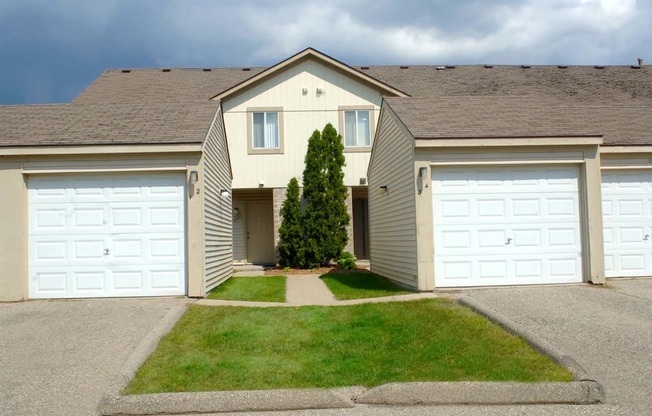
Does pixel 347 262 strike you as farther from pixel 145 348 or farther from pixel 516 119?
pixel 145 348

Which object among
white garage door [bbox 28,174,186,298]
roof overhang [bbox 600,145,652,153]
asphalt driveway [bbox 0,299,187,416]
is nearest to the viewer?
asphalt driveway [bbox 0,299,187,416]

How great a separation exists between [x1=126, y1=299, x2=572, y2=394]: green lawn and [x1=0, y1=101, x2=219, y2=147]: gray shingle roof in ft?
12.6

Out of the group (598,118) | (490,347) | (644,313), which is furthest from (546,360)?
(598,118)

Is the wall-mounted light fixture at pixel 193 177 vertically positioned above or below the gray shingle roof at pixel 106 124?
below

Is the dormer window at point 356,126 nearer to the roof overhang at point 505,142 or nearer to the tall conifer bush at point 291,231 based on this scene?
the tall conifer bush at point 291,231

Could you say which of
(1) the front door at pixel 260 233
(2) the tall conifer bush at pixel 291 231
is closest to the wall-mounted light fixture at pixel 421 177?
(2) the tall conifer bush at pixel 291 231

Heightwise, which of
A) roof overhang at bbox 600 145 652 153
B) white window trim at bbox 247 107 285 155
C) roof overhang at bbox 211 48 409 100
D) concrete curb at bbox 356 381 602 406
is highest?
roof overhang at bbox 211 48 409 100

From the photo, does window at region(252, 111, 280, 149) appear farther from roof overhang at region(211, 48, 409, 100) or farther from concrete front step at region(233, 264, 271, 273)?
concrete front step at region(233, 264, 271, 273)

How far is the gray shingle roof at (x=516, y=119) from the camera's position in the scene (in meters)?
11.2

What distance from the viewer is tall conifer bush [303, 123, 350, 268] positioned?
17.9 m

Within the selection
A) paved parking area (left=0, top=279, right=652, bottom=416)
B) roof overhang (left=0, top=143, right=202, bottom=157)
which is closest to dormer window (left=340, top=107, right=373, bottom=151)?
roof overhang (left=0, top=143, right=202, bottom=157)

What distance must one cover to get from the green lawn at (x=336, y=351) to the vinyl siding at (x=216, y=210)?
7.84ft

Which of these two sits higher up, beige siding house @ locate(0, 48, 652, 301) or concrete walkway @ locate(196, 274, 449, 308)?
beige siding house @ locate(0, 48, 652, 301)

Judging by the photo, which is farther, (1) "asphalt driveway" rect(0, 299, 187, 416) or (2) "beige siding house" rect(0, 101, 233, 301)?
(2) "beige siding house" rect(0, 101, 233, 301)
